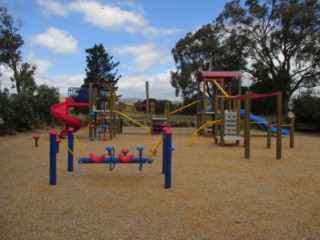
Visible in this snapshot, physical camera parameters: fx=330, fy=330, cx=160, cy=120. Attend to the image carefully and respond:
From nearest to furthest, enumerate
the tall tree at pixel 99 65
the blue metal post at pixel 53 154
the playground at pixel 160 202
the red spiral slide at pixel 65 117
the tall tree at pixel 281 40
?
1. the playground at pixel 160 202
2. the blue metal post at pixel 53 154
3. the red spiral slide at pixel 65 117
4. the tall tree at pixel 281 40
5. the tall tree at pixel 99 65

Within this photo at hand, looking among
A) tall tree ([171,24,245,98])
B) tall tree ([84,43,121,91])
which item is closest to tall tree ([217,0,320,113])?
tall tree ([171,24,245,98])

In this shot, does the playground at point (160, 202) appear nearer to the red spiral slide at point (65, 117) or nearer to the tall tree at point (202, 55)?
the red spiral slide at point (65, 117)

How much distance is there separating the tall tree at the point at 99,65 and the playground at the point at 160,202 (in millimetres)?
39116

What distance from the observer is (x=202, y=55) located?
1358 inches

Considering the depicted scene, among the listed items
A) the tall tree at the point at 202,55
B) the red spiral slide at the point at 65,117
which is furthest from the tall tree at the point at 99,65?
the red spiral slide at the point at 65,117

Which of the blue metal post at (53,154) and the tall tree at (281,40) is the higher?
the tall tree at (281,40)

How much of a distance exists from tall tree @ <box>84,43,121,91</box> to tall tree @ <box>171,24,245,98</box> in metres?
12.6

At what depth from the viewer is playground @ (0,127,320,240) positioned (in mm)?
3445

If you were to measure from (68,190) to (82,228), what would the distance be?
67.0 inches

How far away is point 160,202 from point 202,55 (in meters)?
31.4

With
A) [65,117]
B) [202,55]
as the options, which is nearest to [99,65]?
[202,55]

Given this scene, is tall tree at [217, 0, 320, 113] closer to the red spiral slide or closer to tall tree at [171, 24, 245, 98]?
tall tree at [171, 24, 245, 98]

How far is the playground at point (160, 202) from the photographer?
3445 mm

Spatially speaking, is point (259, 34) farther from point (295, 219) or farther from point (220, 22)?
point (295, 219)
